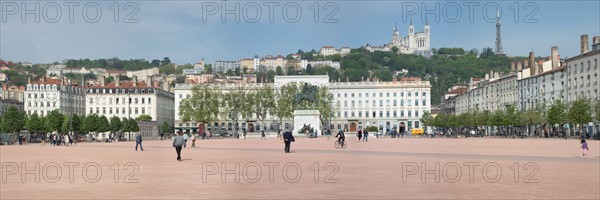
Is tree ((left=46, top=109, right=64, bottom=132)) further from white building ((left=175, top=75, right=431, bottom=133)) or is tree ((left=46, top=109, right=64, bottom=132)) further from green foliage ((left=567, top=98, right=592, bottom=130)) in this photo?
green foliage ((left=567, top=98, right=592, bottom=130))

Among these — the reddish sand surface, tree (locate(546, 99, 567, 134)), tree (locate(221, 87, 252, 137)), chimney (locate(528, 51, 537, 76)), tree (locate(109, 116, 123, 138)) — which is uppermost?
chimney (locate(528, 51, 537, 76))

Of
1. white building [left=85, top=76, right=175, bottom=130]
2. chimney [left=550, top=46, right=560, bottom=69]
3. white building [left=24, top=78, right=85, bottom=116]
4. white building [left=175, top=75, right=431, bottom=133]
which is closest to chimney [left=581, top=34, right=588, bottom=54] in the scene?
chimney [left=550, top=46, right=560, bottom=69]

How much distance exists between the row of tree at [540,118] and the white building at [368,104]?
14852mm

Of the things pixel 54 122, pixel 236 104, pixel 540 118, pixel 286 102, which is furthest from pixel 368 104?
pixel 54 122

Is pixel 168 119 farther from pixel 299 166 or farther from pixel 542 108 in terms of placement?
pixel 299 166

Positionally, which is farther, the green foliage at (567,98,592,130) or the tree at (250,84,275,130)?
the tree at (250,84,275,130)

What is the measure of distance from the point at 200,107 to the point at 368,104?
4495 centimetres

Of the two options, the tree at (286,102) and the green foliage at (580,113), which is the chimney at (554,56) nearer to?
Result: the green foliage at (580,113)

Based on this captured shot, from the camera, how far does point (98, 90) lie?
6225 inches

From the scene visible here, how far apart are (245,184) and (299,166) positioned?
801 cm

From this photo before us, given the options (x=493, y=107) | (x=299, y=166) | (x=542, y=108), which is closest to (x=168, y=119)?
(x=493, y=107)

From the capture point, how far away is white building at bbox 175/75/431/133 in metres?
162

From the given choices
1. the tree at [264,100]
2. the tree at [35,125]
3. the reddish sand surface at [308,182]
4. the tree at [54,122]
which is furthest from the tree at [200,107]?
the reddish sand surface at [308,182]

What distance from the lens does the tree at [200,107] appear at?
136 m
